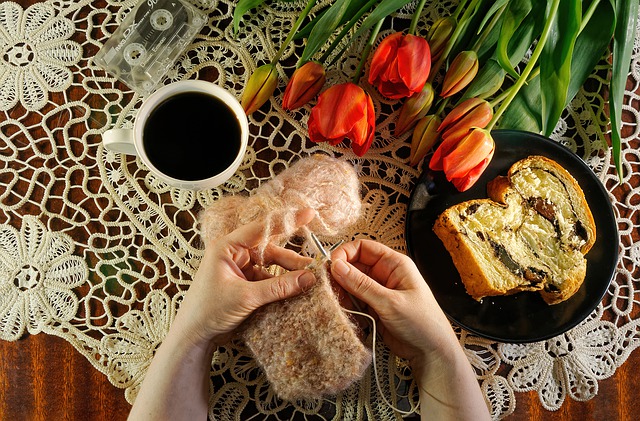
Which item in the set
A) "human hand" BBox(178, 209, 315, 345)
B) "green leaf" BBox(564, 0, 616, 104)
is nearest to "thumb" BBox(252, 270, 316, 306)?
"human hand" BBox(178, 209, 315, 345)

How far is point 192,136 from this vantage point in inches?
29.8

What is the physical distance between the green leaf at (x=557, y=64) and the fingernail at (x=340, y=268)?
0.38 metres

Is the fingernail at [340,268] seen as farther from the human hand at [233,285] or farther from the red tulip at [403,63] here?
the red tulip at [403,63]

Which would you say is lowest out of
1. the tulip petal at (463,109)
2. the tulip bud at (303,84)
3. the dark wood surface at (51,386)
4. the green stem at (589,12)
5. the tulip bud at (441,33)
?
the dark wood surface at (51,386)

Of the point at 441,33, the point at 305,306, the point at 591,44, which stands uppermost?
the point at 591,44

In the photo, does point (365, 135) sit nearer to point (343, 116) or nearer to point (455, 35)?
point (343, 116)

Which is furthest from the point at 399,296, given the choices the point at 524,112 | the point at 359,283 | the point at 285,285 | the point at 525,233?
the point at 524,112

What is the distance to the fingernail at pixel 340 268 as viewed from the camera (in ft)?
2.28

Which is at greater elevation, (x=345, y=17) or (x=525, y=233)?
(x=345, y=17)

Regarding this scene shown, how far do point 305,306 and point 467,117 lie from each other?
0.37 metres

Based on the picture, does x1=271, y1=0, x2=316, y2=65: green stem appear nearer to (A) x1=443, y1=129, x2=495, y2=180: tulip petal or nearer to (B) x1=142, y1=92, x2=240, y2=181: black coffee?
(B) x1=142, y1=92, x2=240, y2=181: black coffee

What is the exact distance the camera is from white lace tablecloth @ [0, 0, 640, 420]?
0.83m

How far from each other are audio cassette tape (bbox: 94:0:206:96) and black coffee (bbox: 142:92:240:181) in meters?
0.14

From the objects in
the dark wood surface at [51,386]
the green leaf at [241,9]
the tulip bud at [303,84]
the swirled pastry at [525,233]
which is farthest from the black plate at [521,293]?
the dark wood surface at [51,386]
